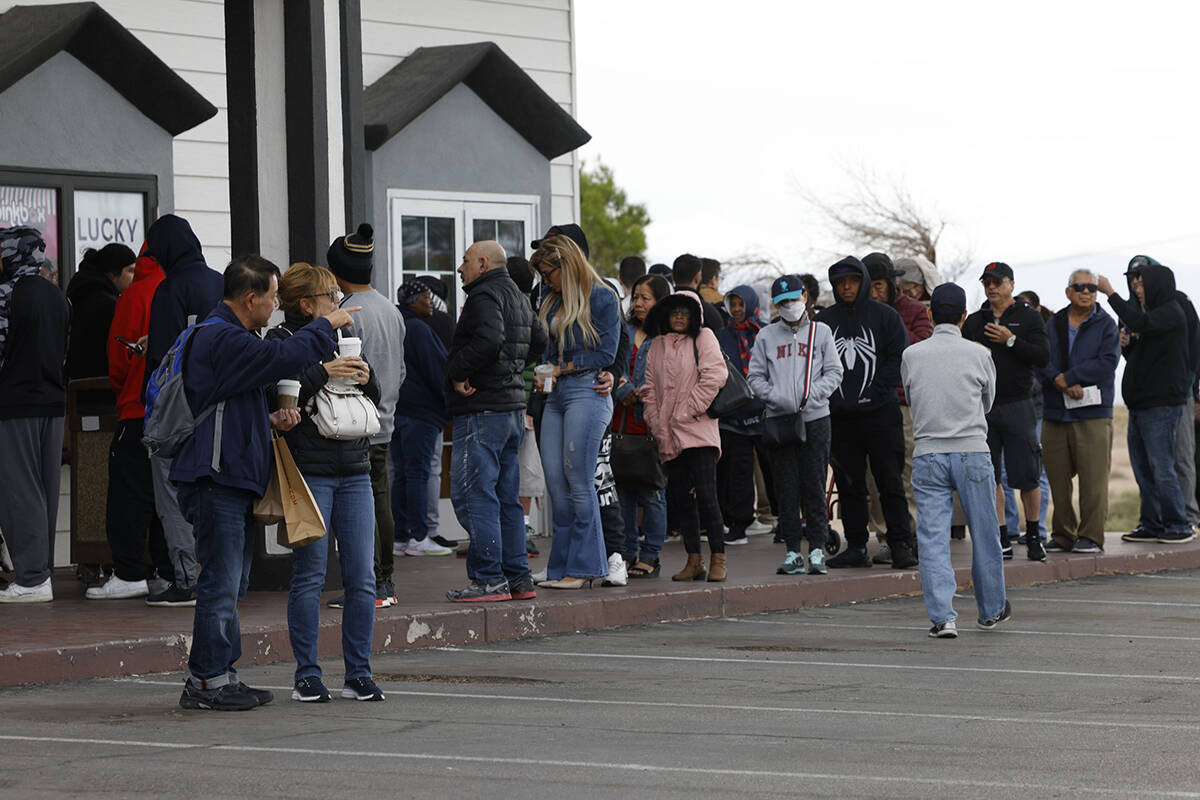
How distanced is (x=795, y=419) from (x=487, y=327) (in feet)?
9.31

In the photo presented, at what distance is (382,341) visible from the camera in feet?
32.9

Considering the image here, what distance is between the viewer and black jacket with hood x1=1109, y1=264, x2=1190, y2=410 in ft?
49.1

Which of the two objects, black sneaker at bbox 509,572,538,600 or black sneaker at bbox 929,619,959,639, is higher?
black sneaker at bbox 509,572,538,600

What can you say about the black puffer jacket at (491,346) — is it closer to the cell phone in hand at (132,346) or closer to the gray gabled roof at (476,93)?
the cell phone in hand at (132,346)

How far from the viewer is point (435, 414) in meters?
13.7

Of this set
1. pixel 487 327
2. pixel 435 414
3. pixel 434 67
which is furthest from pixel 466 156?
pixel 487 327

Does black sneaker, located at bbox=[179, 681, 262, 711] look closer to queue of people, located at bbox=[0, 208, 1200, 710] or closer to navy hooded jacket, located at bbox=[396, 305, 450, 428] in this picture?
queue of people, located at bbox=[0, 208, 1200, 710]

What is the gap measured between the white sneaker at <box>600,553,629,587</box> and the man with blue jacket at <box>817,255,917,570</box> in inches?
81.1

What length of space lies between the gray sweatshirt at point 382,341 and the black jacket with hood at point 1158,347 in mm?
7064

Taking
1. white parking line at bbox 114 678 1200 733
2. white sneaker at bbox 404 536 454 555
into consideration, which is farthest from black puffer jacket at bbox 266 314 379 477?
white sneaker at bbox 404 536 454 555

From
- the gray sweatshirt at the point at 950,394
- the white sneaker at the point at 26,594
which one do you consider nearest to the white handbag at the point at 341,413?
the white sneaker at the point at 26,594

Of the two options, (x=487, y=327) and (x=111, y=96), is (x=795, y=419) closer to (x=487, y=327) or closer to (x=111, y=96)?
(x=487, y=327)

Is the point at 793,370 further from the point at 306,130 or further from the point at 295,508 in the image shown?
the point at 295,508

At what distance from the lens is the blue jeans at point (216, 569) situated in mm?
7555
